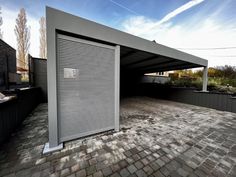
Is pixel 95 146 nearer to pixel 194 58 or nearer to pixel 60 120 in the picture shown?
pixel 60 120

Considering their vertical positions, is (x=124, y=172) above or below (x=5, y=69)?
below

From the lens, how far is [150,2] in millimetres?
5859

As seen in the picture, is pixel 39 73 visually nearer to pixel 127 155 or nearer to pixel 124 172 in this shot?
pixel 127 155

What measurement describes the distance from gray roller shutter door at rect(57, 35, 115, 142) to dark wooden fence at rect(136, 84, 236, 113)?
18.9 feet

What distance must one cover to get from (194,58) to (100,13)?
5930mm

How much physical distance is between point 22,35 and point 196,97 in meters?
20.8

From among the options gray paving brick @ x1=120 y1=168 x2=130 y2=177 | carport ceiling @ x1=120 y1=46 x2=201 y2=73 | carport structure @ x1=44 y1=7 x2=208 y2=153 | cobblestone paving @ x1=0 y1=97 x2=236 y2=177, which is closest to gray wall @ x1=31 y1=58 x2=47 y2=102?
cobblestone paving @ x1=0 y1=97 x2=236 y2=177

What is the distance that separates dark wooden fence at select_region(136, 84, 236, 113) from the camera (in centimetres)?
471

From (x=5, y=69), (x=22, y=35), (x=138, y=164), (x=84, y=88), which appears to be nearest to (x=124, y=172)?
(x=138, y=164)

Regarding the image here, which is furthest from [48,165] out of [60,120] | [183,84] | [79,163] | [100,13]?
[183,84]

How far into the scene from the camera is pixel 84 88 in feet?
7.13

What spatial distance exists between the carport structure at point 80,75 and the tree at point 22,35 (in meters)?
16.2

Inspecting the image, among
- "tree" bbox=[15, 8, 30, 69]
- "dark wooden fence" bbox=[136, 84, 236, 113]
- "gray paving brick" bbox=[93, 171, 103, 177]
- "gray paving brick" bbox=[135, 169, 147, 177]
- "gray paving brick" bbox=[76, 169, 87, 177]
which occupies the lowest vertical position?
"gray paving brick" bbox=[135, 169, 147, 177]

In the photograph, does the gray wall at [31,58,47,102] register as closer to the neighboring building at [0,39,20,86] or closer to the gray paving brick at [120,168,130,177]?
the neighboring building at [0,39,20,86]
